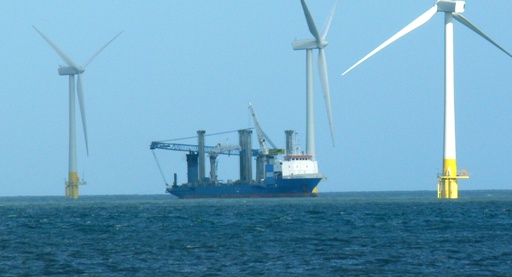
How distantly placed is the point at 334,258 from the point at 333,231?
25312mm

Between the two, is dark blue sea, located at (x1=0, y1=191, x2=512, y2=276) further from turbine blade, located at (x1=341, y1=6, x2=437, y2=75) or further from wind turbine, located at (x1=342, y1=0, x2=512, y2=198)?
wind turbine, located at (x1=342, y1=0, x2=512, y2=198)

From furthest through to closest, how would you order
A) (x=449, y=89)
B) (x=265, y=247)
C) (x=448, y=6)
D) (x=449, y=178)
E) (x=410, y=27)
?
1. (x=448, y=6)
2. (x=449, y=178)
3. (x=449, y=89)
4. (x=410, y=27)
5. (x=265, y=247)

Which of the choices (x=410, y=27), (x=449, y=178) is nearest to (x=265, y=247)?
(x=410, y=27)

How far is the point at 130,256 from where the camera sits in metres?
70.5

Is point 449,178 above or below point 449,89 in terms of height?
below

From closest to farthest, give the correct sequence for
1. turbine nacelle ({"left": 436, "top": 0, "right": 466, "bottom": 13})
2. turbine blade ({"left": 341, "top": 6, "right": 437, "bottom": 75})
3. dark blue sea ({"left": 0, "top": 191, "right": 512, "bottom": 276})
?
dark blue sea ({"left": 0, "top": 191, "right": 512, "bottom": 276}), turbine blade ({"left": 341, "top": 6, "right": 437, "bottom": 75}), turbine nacelle ({"left": 436, "top": 0, "right": 466, "bottom": 13})

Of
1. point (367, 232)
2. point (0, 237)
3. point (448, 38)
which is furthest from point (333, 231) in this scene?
point (448, 38)

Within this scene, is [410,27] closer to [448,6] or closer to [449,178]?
[448,6]

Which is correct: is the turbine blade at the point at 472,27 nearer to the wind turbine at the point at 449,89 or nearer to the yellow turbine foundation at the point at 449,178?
the wind turbine at the point at 449,89

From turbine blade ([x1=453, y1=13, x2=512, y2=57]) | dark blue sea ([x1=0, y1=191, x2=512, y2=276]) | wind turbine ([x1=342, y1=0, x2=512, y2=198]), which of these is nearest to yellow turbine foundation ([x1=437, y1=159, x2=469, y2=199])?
wind turbine ([x1=342, y1=0, x2=512, y2=198])

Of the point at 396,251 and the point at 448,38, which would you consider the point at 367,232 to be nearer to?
the point at 396,251

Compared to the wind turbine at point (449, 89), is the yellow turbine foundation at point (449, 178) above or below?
below

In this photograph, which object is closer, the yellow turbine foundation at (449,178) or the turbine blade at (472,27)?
the turbine blade at (472,27)

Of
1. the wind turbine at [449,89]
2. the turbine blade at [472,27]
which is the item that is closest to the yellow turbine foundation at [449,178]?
the wind turbine at [449,89]
